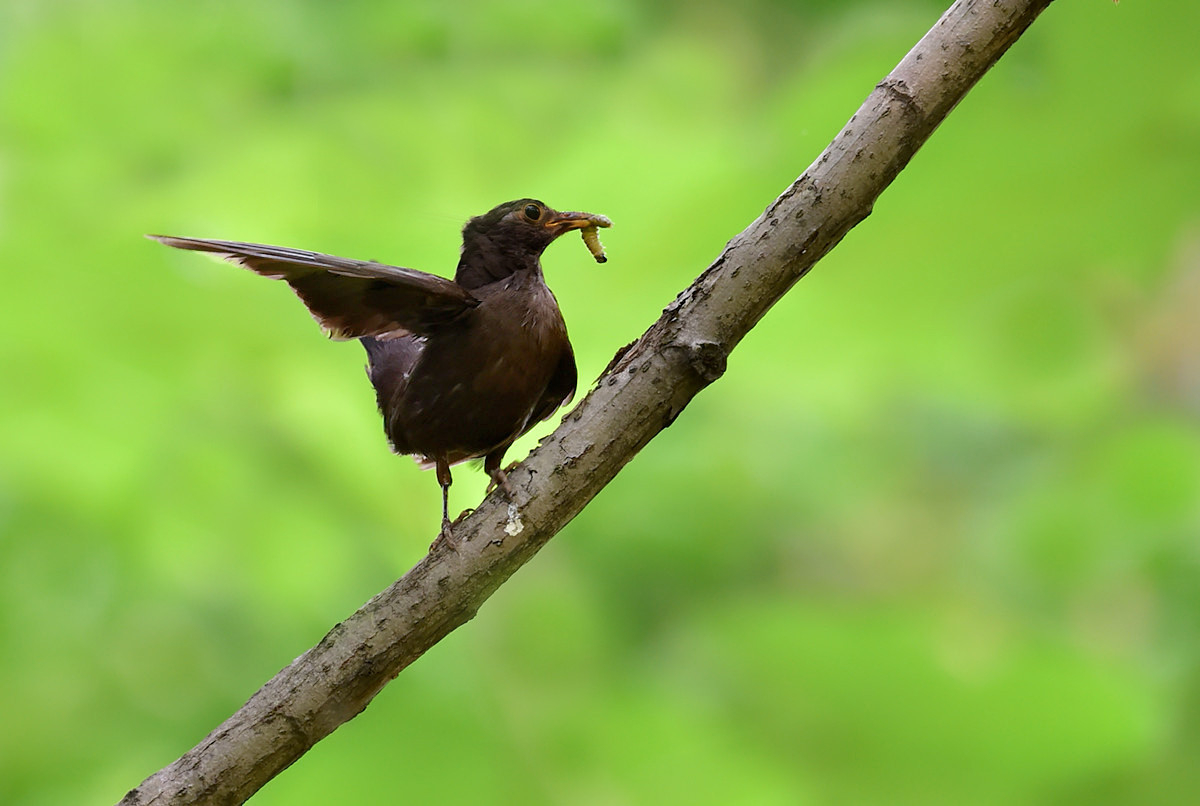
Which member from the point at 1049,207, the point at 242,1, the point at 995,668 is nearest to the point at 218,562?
the point at 242,1

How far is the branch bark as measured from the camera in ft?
4.04

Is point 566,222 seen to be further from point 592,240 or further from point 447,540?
point 447,540

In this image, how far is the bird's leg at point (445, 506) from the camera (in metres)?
1.30

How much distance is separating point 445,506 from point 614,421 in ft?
1.16

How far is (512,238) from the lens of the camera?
164 centimetres

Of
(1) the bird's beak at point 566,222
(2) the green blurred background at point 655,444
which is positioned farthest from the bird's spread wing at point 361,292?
(2) the green blurred background at point 655,444

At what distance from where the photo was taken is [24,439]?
2707 mm

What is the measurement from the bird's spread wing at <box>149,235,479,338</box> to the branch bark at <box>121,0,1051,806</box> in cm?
29

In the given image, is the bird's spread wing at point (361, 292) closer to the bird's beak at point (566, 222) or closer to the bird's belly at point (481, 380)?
the bird's belly at point (481, 380)

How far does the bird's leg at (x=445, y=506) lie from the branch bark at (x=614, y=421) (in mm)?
10

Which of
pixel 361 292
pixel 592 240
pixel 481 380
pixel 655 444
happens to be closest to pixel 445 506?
pixel 481 380

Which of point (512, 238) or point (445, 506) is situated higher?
point (512, 238)

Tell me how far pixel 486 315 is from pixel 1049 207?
1682 millimetres

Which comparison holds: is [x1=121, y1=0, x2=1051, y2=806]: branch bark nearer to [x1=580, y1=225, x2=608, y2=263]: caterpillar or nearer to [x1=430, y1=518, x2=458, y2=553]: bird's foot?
[x1=430, y1=518, x2=458, y2=553]: bird's foot
